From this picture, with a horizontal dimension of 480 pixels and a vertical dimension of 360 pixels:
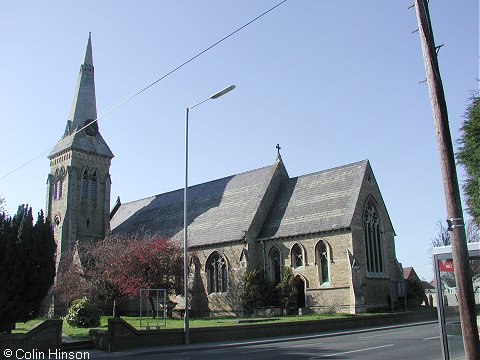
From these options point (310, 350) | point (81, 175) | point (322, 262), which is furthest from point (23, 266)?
point (81, 175)

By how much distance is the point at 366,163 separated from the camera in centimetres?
3653

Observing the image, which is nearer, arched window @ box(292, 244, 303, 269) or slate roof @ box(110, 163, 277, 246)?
arched window @ box(292, 244, 303, 269)

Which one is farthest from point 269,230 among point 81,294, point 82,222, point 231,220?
point 82,222

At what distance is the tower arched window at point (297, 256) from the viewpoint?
35375 millimetres

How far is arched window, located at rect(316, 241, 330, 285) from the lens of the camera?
111 feet

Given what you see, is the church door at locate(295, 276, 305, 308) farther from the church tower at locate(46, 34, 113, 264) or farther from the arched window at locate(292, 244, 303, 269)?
the church tower at locate(46, 34, 113, 264)

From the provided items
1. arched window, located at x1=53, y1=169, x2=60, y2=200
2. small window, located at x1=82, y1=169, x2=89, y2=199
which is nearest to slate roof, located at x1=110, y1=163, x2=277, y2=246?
small window, located at x1=82, y1=169, x2=89, y2=199

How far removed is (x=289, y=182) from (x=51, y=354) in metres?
26.6

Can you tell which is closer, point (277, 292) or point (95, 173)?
point (277, 292)

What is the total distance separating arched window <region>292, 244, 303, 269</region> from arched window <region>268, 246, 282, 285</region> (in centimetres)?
118

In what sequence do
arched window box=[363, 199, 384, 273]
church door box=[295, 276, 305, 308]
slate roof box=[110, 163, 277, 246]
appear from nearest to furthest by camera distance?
arched window box=[363, 199, 384, 273], church door box=[295, 276, 305, 308], slate roof box=[110, 163, 277, 246]

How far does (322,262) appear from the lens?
112 feet

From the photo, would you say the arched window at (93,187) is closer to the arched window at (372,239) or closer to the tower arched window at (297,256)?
the tower arched window at (297,256)

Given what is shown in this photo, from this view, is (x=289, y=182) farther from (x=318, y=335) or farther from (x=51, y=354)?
(x=51, y=354)
